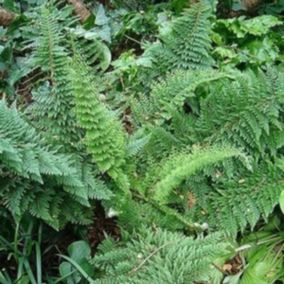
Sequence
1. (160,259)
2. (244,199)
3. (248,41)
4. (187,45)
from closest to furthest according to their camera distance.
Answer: (160,259) < (244,199) < (187,45) < (248,41)

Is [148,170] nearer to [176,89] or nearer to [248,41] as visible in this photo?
[176,89]

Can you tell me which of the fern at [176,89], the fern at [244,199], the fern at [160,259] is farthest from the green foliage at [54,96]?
the fern at [244,199]

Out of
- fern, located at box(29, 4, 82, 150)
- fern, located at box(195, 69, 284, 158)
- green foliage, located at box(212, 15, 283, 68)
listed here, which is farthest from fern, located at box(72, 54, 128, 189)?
green foliage, located at box(212, 15, 283, 68)

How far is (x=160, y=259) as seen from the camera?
6.56 ft

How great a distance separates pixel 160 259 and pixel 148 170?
0.45 meters

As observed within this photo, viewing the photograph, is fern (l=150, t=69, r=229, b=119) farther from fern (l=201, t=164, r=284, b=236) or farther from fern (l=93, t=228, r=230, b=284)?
fern (l=93, t=228, r=230, b=284)

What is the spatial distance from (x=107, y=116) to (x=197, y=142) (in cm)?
42

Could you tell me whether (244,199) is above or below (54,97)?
below

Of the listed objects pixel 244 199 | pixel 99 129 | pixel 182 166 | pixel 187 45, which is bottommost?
pixel 244 199

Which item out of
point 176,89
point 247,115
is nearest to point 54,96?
point 176,89

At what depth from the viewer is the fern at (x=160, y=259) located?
6.35 ft

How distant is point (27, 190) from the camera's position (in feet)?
7.13

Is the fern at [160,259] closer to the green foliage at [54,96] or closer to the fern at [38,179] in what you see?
the fern at [38,179]

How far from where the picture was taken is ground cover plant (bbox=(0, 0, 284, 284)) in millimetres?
2105
